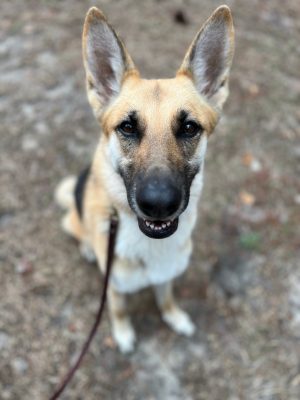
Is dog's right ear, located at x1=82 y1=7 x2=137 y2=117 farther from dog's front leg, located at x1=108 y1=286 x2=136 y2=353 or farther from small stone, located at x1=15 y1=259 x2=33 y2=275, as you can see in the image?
small stone, located at x1=15 y1=259 x2=33 y2=275

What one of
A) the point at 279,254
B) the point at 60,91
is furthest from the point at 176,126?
the point at 60,91

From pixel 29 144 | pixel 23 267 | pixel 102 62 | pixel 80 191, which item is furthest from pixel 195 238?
pixel 29 144

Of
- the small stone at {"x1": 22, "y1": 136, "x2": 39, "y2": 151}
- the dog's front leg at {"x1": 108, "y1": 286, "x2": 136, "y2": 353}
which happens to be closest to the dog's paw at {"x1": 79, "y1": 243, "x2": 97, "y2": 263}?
the dog's front leg at {"x1": 108, "y1": 286, "x2": 136, "y2": 353}

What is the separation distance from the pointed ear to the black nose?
978 millimetres

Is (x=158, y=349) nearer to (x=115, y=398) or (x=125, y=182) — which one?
(x=115, y=398)

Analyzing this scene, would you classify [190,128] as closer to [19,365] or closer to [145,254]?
[145,254]

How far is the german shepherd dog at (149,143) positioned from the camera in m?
2.51

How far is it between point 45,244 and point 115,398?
6.03 feet

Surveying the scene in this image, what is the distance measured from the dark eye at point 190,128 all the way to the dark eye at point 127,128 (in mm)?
353

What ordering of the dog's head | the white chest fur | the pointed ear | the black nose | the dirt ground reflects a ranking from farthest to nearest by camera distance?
the dirt ground
the white chest fur
the pointed ear
the dog's head
the black nose

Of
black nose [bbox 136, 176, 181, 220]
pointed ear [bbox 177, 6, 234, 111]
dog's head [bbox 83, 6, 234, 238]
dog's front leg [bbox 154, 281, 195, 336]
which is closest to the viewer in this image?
black nose [bbox 136, 176, 181, 220]

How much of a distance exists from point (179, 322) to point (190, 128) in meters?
2.22

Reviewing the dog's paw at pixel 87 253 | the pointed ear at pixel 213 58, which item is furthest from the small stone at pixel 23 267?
the pointed ear at pixel 213 58

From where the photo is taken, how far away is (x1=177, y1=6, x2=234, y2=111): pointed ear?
2.72 metres
